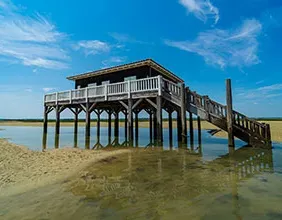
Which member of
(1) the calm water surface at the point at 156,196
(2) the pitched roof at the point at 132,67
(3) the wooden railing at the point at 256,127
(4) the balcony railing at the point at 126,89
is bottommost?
(1) the calm water surface at the point at 156,196

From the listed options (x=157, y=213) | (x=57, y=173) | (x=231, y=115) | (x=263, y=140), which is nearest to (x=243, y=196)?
(x=157, y=213)

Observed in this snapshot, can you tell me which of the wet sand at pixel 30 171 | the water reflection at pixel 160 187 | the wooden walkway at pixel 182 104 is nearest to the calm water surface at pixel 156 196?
the water reflection at pixel 160 187

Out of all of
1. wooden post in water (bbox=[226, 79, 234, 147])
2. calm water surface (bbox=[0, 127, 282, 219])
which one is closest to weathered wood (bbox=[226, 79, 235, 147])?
wooden post in water (bbox=[226, 79, 234, 147])

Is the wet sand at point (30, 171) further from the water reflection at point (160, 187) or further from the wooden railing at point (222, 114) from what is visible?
the wooden railing at point (222, 114)

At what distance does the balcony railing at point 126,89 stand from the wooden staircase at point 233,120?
3.92 feet

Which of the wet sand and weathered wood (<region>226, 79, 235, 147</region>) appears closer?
the wet sand

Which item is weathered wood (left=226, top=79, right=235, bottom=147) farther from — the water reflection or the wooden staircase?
the water reflection

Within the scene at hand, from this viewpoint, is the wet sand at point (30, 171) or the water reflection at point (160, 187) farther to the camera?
the wet sand at point (30, 171)

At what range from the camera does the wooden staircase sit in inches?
424

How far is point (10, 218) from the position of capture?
2938 mm

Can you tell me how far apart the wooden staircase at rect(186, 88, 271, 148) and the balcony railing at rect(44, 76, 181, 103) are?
1.20m

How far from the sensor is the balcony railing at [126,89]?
39.7 ft

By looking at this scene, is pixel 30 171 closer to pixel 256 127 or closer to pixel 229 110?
pixel 229 110

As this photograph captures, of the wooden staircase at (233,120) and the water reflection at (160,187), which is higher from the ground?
the wooden staircase at (233,120)
